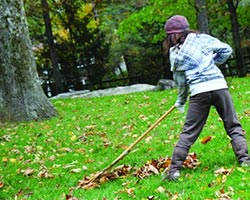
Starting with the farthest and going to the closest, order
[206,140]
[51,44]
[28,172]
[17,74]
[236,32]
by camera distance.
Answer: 1. [51,44]
2. [236,32]
3. [17,74]
4. [206,140]
5. [28,172]

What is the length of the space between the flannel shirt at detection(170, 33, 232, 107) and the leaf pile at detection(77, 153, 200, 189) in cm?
91

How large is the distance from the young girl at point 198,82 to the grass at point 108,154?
26 cm

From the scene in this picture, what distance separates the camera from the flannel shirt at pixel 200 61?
14.9 feet

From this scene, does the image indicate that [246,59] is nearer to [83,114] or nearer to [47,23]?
[47,23]

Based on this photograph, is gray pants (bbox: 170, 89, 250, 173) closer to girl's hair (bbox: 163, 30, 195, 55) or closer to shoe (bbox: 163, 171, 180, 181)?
shoe (bbox: 163, 171, 180, 181)

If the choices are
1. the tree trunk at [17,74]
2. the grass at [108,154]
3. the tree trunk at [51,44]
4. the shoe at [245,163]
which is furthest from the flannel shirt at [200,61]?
the tree trunk at [51,44]

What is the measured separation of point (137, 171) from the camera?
514 cm

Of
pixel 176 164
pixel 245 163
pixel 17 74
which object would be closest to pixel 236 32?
pixel 17 74

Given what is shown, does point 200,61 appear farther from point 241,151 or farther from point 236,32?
point 236,32

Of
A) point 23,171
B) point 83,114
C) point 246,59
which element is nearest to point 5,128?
point 83,114

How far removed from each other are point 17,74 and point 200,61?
764 cm

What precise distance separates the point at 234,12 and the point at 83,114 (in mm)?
9604

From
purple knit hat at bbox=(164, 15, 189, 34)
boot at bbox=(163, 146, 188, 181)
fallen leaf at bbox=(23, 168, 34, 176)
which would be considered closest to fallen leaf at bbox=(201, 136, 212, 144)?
boot at bbox=(163, 146, 188, 181)

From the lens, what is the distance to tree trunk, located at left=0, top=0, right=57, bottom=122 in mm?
11172
